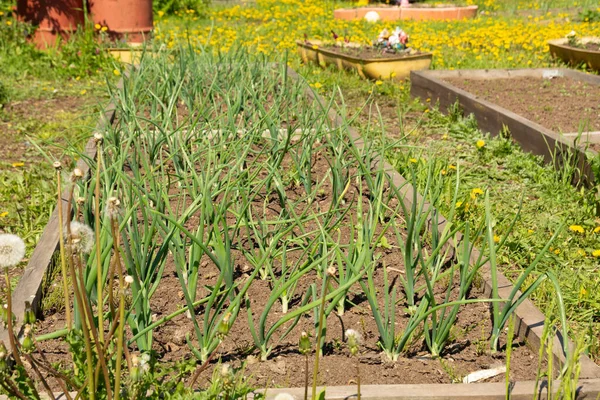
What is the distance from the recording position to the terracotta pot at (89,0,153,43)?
7281 mm

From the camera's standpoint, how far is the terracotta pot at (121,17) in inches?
287

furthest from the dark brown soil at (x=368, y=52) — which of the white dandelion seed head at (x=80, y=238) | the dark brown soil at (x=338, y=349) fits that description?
the white dandelion seed head at (x=80, y=238)

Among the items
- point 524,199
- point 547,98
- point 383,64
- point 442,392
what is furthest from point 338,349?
point 383,64

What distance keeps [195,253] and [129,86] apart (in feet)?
6.91

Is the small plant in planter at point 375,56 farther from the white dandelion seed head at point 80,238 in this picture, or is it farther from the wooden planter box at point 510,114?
the white dandelion seed head at point 80,238

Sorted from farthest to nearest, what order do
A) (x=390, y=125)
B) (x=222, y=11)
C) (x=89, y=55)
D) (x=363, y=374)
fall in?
1. (x=222, y=11)
2. (x=89, y=55)
3. (x=390, y=125)
4. (x=363, y=374)

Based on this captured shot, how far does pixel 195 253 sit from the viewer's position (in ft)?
6.79

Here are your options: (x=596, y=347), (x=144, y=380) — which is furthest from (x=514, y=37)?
(x=144, y=380)

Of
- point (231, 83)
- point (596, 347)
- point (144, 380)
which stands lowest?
point (596, 347)

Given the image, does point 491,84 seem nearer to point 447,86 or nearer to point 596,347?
point 447,86

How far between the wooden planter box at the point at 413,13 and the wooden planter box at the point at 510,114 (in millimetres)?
5566

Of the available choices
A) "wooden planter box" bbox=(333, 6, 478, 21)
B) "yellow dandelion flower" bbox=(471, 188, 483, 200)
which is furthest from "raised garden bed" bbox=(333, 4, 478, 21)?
"yellow dandelion flower" bbox=(471, 188, 483, 200)

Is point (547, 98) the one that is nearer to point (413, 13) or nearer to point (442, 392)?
point (442, 392)

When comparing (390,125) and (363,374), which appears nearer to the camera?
(363,374)
